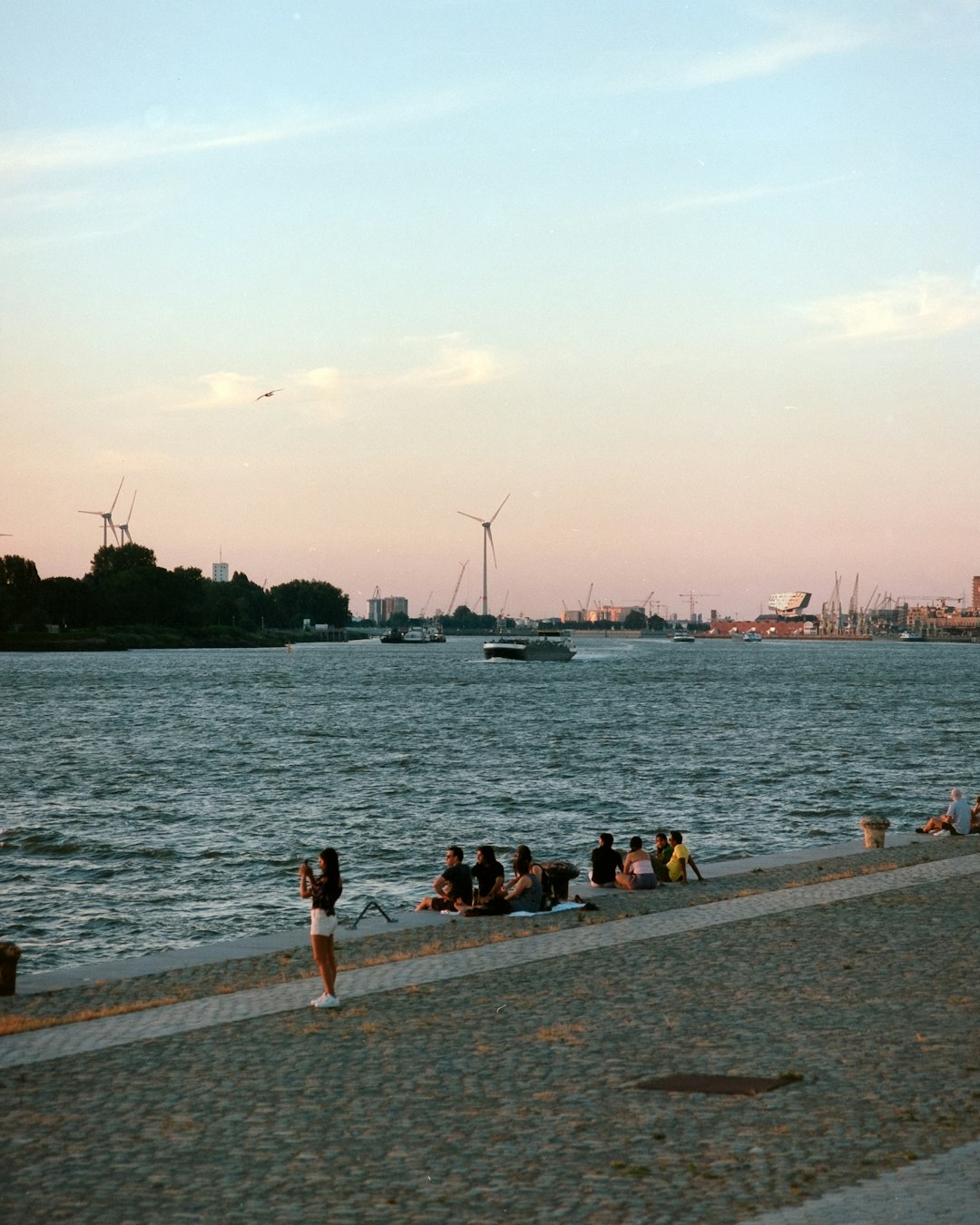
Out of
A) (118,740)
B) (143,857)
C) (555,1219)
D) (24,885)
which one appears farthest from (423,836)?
(118,740)

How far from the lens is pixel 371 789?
57.3 m

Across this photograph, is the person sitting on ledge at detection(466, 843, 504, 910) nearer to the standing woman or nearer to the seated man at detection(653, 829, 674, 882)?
the seated man at detection(653, 829, 674, 882)

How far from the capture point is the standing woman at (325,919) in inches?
671

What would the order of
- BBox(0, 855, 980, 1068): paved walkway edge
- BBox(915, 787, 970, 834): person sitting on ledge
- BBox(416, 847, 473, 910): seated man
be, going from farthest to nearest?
BBox(915, 787, 970, 834): person sitting on ledge < BBox(416, 847, 473, 910): seated man < BBox(0, 855, 980, 1068): paved walkway edge

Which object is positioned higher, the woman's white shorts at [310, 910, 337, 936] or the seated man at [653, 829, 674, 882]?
the woman's white shorts at [310, 910, 337, 936]

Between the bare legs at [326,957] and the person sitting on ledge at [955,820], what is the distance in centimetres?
2377

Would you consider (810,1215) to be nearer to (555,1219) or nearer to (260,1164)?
(555,1219)

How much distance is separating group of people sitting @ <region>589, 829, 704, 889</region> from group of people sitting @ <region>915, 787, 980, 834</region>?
1051cm

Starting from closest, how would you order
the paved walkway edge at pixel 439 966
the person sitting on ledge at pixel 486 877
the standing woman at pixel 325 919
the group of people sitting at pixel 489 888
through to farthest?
the paved walkway edge at pixel 439 966 → the standing woman at pixel 325 919 → the group of people sitting at pixel 489 888 → the person sitting on ledge at pixel 486 877

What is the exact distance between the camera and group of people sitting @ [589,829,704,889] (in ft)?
91.7

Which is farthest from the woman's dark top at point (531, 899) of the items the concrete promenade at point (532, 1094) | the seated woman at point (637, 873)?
the concrete promenade at point (532, 1094)

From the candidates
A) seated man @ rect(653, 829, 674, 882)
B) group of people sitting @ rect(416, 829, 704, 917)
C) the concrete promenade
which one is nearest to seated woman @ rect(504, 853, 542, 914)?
group of people sitting @ rect(416, 829, 704, 917)

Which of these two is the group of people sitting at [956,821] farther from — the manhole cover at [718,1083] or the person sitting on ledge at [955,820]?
the manhole cover at [718,1083]

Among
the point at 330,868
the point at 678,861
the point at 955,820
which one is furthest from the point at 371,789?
the point at 330,868
